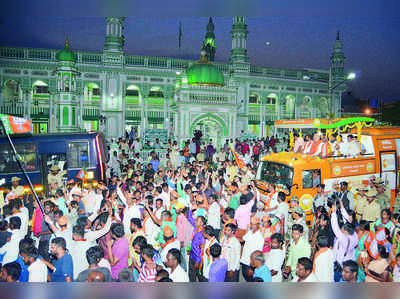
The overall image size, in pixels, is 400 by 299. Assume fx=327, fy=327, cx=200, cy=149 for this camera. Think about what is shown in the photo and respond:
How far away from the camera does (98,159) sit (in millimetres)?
10969

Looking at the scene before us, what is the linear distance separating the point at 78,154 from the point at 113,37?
19222mm

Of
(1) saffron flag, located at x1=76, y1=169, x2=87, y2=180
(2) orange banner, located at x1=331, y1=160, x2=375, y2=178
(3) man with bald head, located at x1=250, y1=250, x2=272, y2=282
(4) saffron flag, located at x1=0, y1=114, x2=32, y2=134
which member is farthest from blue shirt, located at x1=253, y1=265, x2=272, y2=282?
(1) saffron flag, located at x1=76, y1=169, x2=87, y2=180

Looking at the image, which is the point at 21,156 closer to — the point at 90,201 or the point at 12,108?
the point at 90,201

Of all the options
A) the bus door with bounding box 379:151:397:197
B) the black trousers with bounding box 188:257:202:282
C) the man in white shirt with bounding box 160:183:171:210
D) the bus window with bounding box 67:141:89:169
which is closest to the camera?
the black trousers with bounding box 188:257:202:282

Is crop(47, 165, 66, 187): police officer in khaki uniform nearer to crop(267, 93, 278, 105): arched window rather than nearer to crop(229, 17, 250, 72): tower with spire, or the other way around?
crop(229, 17, 250, 72): tower with spire

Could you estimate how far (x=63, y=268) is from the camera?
3793 mm

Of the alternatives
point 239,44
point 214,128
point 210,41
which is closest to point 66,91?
point 214,128

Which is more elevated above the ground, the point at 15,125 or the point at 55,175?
the point at 15,125

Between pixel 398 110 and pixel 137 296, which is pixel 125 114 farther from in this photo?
pixel 137 296

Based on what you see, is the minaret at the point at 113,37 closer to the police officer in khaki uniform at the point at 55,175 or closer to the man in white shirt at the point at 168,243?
the police officer in khaki uniform at the point at 55,175

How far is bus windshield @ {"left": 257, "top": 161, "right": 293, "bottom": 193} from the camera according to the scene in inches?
340

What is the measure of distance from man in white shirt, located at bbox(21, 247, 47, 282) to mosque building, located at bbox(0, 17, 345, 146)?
16.5m

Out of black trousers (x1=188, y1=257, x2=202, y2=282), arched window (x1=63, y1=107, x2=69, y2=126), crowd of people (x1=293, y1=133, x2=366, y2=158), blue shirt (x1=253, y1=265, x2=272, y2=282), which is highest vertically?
arched window (x1=63, y1=107, x2=69, y2=126)

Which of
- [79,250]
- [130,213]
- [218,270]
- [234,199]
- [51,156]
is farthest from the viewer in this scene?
[51,156]
